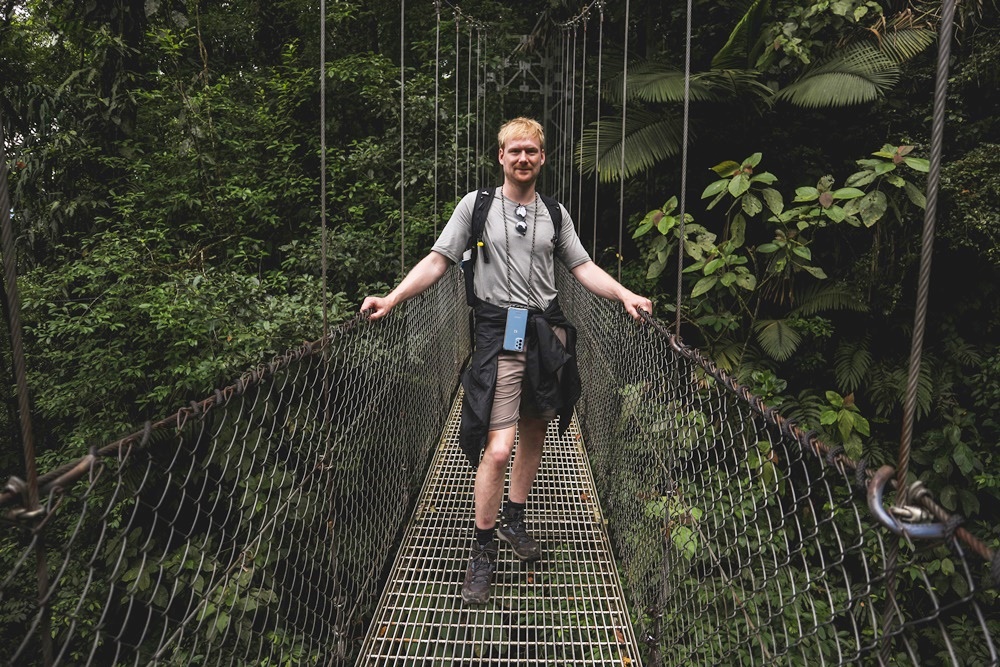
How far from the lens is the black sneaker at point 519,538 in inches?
63.2

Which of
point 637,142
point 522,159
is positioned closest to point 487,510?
point 522,159

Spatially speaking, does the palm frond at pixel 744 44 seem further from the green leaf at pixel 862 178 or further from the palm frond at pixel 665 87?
the green leaf at pixel 862 178

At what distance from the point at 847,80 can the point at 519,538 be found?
3.45 metres

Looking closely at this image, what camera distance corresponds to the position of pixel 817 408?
11.7 feet

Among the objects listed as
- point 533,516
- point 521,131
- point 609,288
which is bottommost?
point 533,516

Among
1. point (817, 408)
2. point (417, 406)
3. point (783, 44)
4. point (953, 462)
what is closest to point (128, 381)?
point (417, 406)

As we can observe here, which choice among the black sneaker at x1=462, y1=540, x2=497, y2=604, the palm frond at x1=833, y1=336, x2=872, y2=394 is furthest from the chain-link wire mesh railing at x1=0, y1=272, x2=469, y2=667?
the palm frond at x1=833, y1=336, x2=872, y2=394

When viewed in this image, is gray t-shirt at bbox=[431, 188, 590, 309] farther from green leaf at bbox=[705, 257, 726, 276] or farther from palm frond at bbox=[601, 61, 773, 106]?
palm frond at bbox=[601, 61, 773, 106]

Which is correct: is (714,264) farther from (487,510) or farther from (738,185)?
(487,510)

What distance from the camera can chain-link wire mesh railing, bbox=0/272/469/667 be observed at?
2.16 feet

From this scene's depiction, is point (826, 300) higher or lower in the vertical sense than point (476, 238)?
lower

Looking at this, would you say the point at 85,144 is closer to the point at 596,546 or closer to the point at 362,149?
the point at 362,149

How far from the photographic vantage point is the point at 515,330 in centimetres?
143

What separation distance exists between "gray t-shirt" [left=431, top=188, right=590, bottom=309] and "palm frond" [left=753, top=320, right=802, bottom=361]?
8.19 feet
